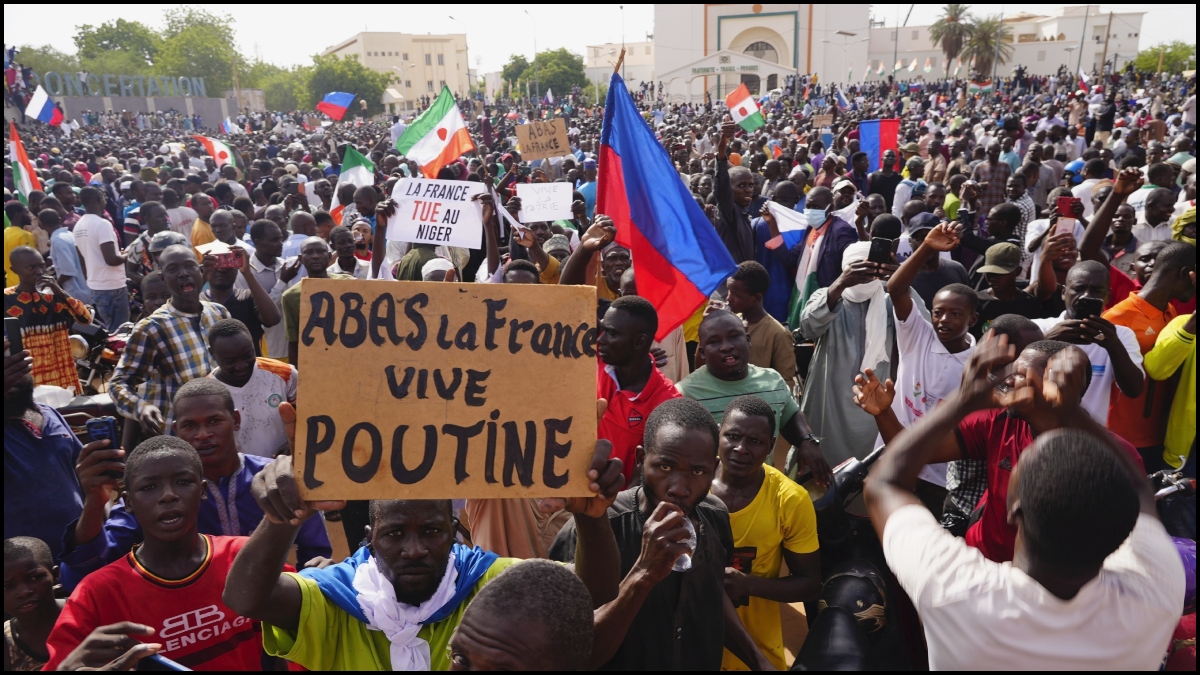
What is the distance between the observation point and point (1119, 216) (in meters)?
6.18

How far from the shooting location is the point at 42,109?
17938 millimetres

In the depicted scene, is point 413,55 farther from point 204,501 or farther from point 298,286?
point 204,501

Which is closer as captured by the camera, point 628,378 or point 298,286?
point 628,378

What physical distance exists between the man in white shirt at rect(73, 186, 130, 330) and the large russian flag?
5596 mm

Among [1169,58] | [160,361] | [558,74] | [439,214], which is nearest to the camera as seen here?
[160,361]

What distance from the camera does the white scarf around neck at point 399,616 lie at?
222cm

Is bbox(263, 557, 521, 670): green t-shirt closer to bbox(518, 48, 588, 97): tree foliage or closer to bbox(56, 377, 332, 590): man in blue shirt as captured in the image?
bbox(56, 377, 332, 590): man in blue shirt

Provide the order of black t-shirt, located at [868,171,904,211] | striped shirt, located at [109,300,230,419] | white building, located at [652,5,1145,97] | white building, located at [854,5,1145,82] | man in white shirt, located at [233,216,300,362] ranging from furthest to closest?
white building, located at [854,5,1145,82]
white building, located at [652,5,1145,97]
black t-shirt, located at [868,171,904,211]
man in white shirt, located at [233,216,300,362]
striped shirt, located at [109,300,230,419]

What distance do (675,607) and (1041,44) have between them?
88.3 metres

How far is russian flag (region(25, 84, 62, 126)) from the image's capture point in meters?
17.3

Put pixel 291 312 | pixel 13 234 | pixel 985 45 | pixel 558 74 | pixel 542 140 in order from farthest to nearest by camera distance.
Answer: pixel 985 45
pixel 558 74
pixel 542 140
pixel 13 234
pixel 291 312

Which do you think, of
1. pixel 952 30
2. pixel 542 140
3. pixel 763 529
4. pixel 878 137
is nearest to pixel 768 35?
pixel 952 30

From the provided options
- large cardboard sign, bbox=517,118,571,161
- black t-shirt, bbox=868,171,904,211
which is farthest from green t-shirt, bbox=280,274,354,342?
black t-shirt, bbox=868,171,904,211

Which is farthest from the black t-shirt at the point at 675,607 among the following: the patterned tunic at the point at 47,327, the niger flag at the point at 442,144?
the niger flag at the point at 442,144
